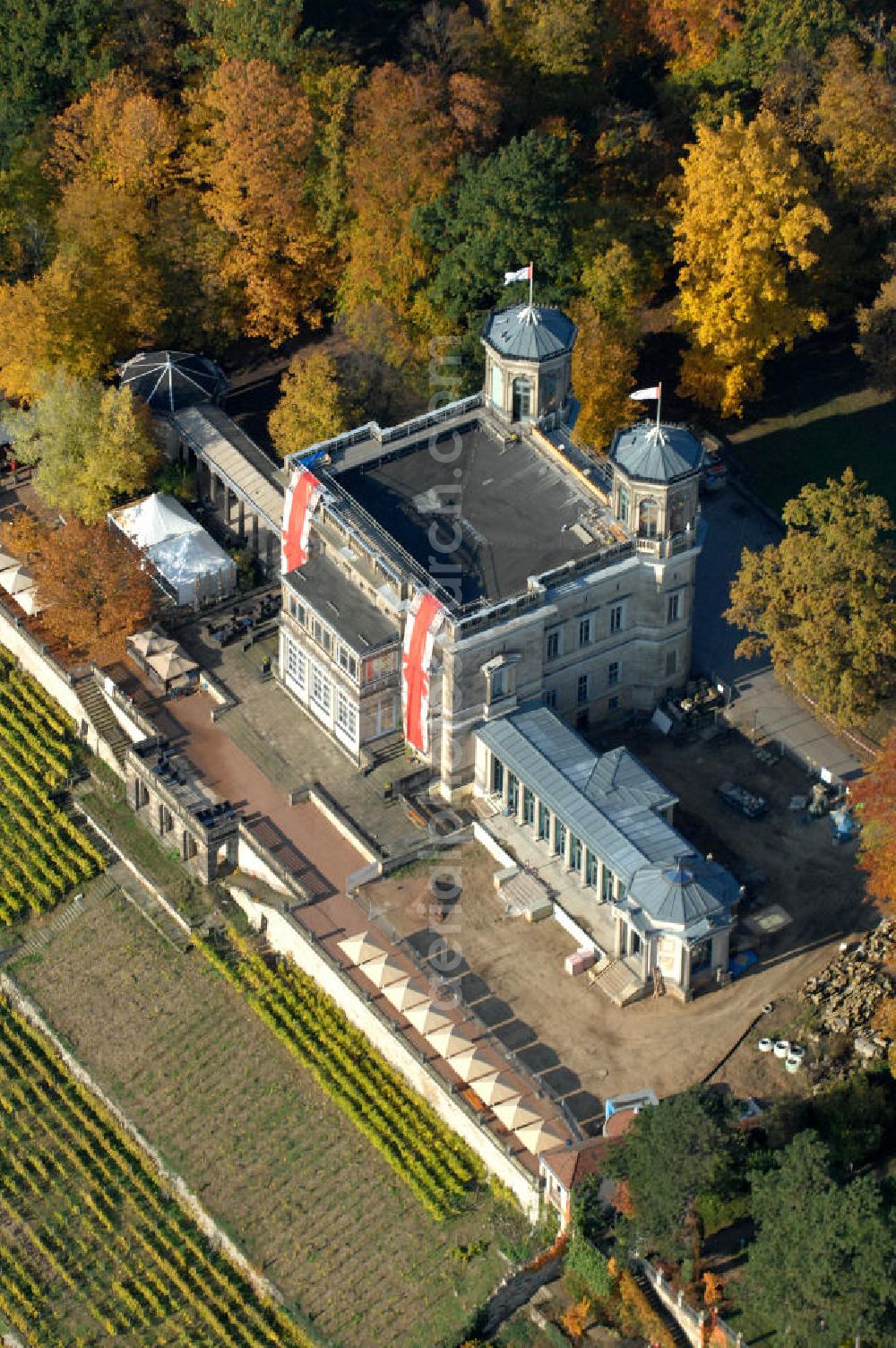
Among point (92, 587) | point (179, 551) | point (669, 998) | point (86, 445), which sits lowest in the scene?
point (669, 998)

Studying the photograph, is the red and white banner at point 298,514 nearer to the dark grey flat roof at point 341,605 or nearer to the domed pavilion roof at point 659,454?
the dark grey flat roof at point 341,605

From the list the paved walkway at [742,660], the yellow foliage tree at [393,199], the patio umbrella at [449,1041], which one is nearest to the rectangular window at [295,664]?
the paved walkway at [742,660]

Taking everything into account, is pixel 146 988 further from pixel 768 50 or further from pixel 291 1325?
pixel 768 50

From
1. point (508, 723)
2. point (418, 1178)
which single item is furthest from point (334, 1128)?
point (508, 723)

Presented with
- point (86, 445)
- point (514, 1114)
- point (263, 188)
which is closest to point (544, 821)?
point (514, 1114)

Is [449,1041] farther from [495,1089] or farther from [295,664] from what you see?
[295,664]

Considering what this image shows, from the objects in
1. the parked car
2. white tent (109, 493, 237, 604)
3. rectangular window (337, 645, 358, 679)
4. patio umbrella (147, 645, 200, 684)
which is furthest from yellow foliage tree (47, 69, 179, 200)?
the parked car
